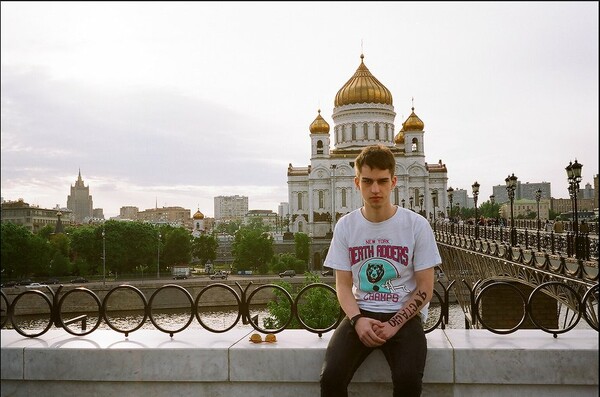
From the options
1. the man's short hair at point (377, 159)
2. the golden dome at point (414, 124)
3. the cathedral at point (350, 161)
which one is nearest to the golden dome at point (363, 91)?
the cathedral at point (350, 161)

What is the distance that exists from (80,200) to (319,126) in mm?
105302

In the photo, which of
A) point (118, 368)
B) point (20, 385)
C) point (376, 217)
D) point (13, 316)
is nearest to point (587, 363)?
point (376, 217)

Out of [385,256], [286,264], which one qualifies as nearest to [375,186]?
[385,256]

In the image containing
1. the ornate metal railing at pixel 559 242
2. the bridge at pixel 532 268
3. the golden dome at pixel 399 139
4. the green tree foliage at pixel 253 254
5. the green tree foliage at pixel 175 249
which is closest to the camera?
the bridge at pixel 532 268

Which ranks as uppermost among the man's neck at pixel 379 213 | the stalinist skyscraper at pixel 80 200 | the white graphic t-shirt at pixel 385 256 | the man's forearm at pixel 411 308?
the stalinist skyscraper at pixel 80 200

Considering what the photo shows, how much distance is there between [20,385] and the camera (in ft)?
12.4

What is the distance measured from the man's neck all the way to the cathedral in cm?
6012

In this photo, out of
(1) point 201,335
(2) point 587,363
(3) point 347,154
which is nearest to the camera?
(2) point 587,363

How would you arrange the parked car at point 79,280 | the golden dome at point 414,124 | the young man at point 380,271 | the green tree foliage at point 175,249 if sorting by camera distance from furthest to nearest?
the golden dome at point 414,124 → the green tree foliage at point 175,249 → the parked car at point 79,280 → the young man at point 380,271

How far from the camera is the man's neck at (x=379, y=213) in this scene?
3.50m

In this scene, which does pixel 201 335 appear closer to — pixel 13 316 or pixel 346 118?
pixel 13 316

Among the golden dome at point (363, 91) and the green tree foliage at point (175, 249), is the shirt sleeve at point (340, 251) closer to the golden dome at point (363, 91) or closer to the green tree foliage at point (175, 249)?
the green tree foliage at point (175, 249)

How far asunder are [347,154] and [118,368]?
6190cm

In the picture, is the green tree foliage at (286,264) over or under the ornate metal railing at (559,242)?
under
